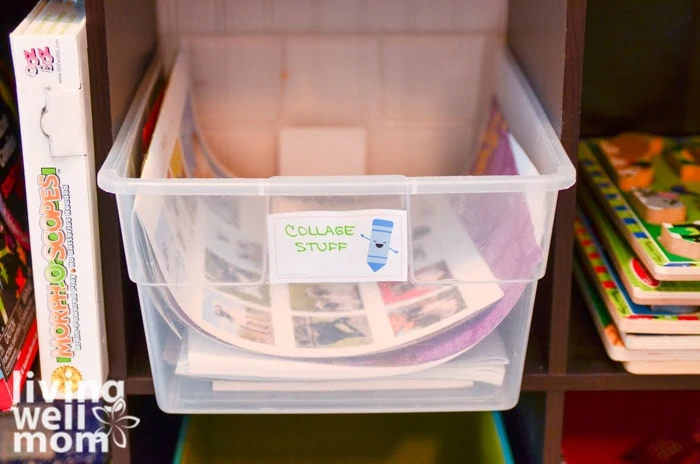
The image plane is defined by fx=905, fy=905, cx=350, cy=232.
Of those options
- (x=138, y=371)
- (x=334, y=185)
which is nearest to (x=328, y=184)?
(x=334, y=185)

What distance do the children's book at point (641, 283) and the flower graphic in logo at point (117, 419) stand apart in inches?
17.3

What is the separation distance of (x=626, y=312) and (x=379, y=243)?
0.23m

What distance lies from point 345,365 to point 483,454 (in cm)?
31

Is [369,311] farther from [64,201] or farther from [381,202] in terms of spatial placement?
[64,201]

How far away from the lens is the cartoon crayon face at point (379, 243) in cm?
66

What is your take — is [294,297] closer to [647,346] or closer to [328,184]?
[328,184]

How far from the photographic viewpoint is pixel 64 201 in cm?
69

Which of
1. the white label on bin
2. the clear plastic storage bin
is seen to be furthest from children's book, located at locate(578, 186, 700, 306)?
the white label on bin

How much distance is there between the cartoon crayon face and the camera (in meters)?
0.66

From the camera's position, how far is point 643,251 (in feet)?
2.46

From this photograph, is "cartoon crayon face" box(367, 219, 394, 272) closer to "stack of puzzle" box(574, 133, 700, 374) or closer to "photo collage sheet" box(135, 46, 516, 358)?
"photo collage sheet" box(135, 46, 516, 358)

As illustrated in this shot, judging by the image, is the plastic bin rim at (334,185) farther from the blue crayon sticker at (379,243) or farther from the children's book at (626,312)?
the children's book at (626,312)

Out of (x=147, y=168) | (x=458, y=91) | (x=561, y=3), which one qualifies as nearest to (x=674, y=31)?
(x=458, y=91)

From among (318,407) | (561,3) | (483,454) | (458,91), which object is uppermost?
(561,3)
